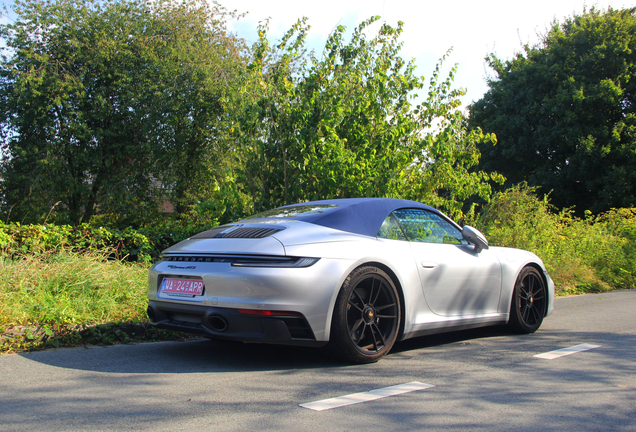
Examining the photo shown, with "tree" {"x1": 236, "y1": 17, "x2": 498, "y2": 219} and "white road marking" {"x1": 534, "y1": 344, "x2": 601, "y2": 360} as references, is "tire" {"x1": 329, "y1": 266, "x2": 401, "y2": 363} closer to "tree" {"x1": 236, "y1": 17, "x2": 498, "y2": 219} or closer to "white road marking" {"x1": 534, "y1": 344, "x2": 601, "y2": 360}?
"white road marking" {"x1": 534, "y1": 344, "x2": 601, "y2": 360}

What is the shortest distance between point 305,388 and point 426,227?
219 cm

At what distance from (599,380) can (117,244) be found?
6.87 m

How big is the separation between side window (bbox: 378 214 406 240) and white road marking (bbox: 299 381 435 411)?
53.8 inches

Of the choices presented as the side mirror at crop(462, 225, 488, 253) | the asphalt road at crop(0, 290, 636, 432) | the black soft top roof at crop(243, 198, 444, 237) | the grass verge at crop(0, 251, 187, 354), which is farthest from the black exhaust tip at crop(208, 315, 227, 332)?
the side mirror at crop(462, 225, 488, 253)

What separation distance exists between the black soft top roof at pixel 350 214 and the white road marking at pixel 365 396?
1.36 metres

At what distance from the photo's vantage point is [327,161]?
26.6 ft

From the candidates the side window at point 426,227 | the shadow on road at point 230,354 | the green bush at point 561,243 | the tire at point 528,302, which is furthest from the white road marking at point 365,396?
the green bush at point 561,243

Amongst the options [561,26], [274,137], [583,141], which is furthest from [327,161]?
[561,26]

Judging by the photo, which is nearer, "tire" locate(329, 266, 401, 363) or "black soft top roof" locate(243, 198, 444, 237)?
"tire" locate(329, 266, 401, 363)

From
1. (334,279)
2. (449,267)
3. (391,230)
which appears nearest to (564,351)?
(449,267)

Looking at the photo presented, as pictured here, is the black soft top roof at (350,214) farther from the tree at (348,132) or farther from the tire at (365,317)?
the tree at (348,132)

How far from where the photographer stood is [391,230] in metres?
4.79

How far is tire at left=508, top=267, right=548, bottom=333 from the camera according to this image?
577 cm

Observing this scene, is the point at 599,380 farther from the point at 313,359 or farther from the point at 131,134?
the point at 131,134
